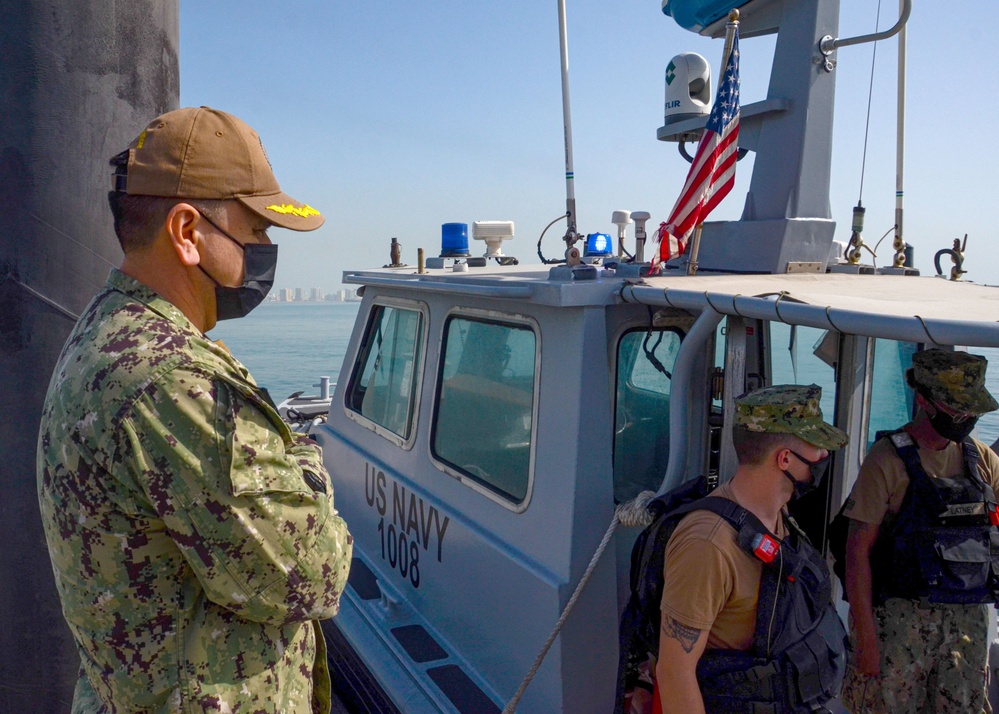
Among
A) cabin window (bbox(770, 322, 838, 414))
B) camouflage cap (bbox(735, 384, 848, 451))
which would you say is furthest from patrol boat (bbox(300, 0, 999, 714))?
camouflage cap (bbox(735, 384, 848, 451))

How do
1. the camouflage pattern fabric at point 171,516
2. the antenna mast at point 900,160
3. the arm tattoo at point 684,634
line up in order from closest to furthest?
the camouflage pattern fabric at point 171,516
the arm tattoo at point 684,634
the antenna mast at point 900,160

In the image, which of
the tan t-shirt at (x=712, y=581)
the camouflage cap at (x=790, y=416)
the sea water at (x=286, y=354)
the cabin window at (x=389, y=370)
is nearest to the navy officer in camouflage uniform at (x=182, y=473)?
the tan t-shirt at (x=712, y=581)

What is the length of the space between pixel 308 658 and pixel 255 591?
0.35 meters

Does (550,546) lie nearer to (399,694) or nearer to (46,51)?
(399,694)

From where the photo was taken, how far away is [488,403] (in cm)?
327

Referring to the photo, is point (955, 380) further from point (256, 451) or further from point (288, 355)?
point (288, 355)

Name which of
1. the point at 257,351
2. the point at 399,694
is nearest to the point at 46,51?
the point at 399,694

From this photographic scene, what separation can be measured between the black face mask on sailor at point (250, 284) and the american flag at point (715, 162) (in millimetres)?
1845

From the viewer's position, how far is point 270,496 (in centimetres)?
137

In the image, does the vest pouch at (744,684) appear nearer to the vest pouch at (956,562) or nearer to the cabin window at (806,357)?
the vest pouch at (956,562)

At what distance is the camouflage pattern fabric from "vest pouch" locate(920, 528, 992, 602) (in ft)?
6.73

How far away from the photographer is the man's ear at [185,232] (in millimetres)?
1453

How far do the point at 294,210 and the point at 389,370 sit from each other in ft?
8.79

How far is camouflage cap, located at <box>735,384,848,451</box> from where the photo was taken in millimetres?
2102
